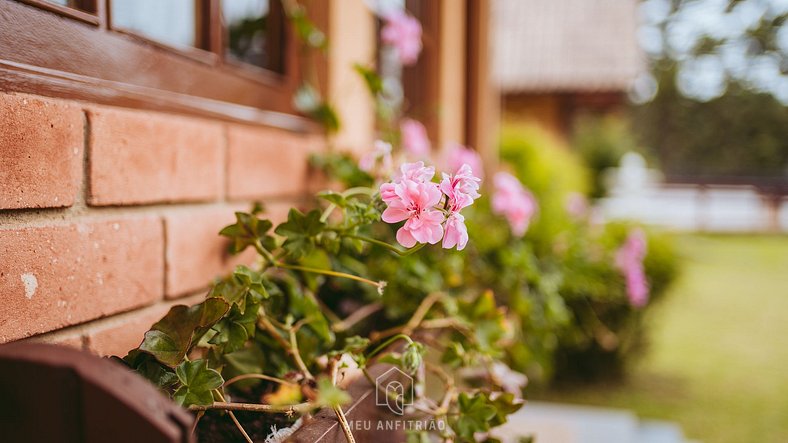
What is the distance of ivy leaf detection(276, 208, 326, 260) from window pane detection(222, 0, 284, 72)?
558 mm

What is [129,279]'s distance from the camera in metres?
0.78

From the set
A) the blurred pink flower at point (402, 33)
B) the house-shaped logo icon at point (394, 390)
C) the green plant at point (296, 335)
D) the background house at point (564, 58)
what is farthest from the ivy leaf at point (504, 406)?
the background house at point (564, 58)

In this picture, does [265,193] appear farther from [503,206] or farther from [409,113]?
[409,113]

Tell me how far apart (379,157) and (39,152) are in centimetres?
53

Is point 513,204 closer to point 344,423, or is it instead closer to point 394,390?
point 394,390

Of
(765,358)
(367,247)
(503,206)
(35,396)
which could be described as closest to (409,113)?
→ (503,206)

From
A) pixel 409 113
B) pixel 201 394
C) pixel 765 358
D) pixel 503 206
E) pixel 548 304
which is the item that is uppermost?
pixel 409 113

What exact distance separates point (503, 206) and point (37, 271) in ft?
4.46

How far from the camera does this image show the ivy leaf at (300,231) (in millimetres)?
764

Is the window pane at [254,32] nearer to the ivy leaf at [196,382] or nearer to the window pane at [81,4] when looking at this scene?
the window pane at [81,4]

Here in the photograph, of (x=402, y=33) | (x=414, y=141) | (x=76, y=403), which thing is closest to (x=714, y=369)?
(x=414, y=141)

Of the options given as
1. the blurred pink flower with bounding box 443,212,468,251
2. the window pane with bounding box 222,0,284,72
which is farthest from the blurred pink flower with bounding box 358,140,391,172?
the blurred pink flower with bounding box 443,212,468,251

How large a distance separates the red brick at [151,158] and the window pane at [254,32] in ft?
1.04

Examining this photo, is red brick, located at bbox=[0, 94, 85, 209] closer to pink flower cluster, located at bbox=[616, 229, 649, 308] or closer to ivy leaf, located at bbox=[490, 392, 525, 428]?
ivy leaf, located at bbox=[490, 392, 525, 428]
